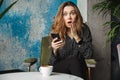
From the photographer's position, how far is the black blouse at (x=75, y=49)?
115 inches

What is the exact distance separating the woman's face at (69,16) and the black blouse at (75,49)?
15cm

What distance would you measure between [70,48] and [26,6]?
0.77 metres

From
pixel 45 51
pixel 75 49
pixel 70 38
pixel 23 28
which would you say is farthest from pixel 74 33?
pixel 23 28

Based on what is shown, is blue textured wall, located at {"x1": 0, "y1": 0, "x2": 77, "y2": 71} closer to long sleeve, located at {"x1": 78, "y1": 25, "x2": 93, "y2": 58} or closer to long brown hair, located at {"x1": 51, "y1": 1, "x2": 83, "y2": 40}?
long brown hair, located at {"x1": 51, "y1": 1, "x2": 83, "y2": 40}

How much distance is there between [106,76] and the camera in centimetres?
326

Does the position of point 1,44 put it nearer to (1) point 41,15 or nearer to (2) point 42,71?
(1) point 41,15

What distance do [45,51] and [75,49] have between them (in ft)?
1.19

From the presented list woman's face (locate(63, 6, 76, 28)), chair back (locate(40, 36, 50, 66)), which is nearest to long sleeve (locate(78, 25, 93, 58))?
woman's face (locate(63, 6, 76, 28))

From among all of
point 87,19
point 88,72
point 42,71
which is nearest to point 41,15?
point 87,19

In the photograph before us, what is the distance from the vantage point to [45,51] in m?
3.03

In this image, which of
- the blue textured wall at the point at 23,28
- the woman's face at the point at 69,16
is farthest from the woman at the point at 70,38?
the blue textured wall at the point at 23,28

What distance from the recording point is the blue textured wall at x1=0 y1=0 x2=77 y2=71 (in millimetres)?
3160

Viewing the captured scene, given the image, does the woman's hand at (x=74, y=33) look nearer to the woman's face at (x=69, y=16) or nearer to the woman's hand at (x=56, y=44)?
the woman's face at (x=69, y=16)

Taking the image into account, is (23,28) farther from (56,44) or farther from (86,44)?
(86,44)
